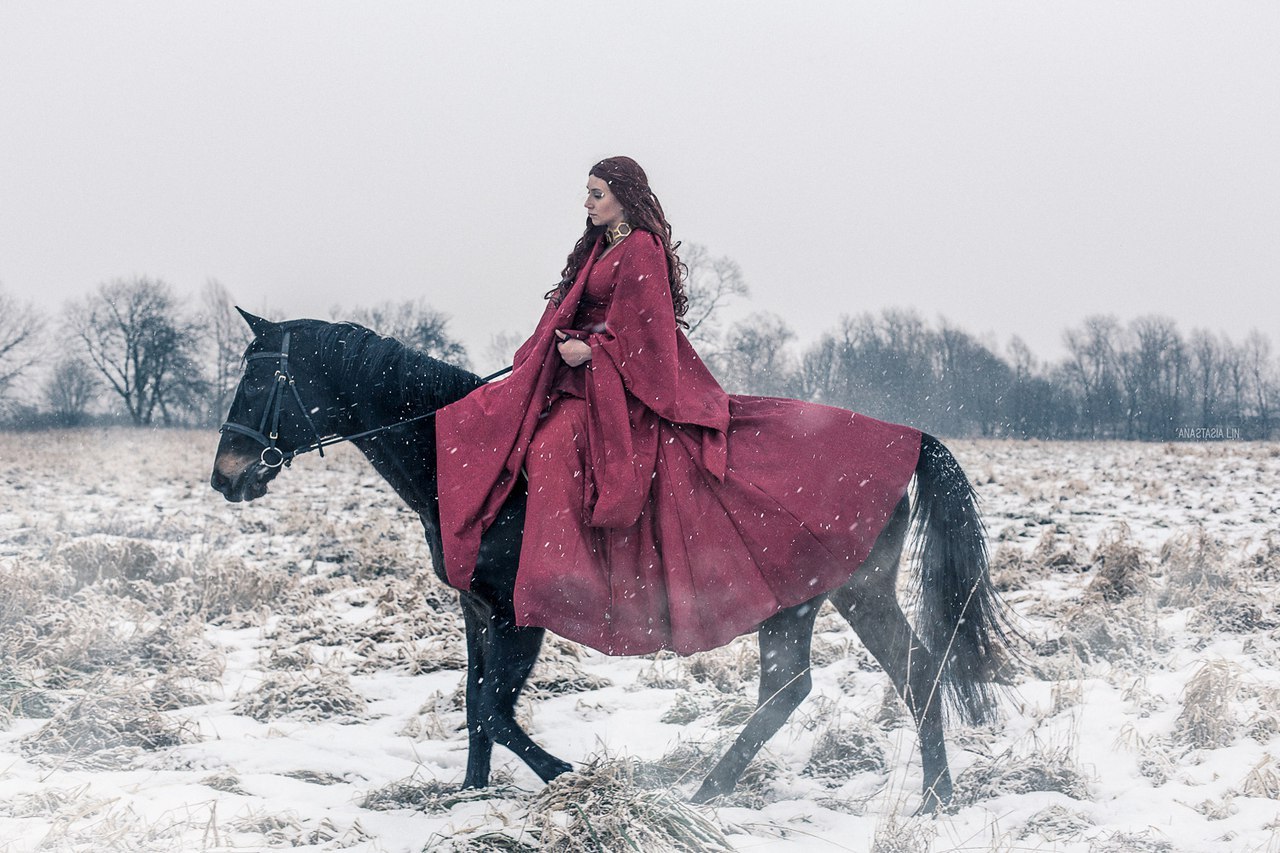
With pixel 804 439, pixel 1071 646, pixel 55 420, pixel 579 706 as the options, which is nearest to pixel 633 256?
pixel 804 439

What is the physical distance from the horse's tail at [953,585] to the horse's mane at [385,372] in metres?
2.10

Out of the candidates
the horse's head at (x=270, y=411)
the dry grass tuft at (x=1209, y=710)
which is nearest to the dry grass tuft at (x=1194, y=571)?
the dry grass tuft at (x=1209, y=710)

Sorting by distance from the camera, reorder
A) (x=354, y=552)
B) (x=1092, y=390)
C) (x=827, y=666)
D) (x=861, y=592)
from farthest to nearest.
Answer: (x=1092, y=390)
(x=354, y=552)
(x=827, y=666)
(x=861, y=592)

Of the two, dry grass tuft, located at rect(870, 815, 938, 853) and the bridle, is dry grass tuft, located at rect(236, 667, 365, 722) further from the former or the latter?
dry grass tuft, located at rect(870, 815, 938, 853)

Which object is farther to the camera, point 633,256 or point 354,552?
point 354,552

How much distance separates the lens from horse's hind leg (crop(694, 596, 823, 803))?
3561mm

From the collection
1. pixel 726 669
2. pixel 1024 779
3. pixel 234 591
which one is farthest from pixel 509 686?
pixel 234 591

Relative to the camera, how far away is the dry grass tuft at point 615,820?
272 centimetres

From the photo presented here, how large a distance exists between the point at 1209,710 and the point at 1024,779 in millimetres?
1085

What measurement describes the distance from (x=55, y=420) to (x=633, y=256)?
28.8m

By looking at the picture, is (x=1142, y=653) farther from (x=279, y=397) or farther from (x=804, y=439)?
(x=279, y=397)

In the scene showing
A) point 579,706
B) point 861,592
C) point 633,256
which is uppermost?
point 633,256

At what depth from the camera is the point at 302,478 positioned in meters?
16.1

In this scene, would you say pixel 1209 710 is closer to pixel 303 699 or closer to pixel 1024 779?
pixel 1024 779
